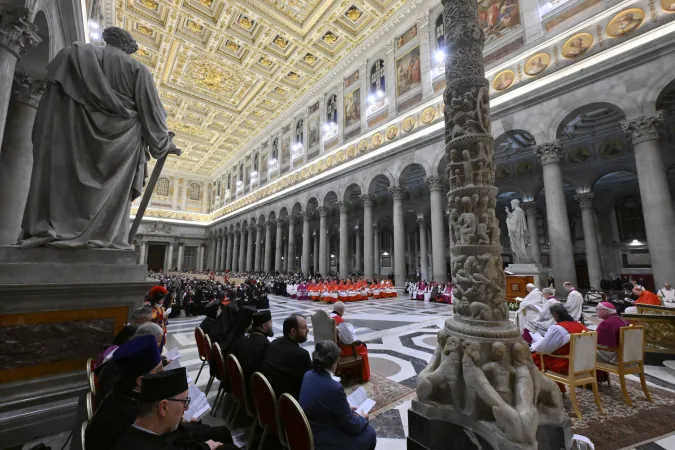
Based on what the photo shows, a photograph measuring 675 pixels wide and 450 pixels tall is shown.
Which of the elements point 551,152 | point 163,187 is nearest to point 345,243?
point 551,152

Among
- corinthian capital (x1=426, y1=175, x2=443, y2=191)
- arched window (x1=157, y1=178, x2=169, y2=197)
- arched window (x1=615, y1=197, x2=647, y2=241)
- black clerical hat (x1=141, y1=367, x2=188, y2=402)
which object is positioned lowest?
black clerical hat (x1=141, y1=367, x2=188, y2=402)

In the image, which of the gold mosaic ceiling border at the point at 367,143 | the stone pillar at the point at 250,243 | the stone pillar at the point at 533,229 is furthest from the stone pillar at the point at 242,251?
the stone pillar at the point at 533,229

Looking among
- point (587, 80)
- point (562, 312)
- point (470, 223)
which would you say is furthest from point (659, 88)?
point (470, 223)

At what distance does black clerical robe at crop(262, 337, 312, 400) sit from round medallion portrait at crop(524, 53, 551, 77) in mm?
12922

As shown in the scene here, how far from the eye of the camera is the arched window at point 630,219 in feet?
49.5

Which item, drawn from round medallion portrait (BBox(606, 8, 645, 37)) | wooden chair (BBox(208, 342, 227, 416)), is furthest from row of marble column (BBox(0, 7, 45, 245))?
round medallion portrait (BBox(606, 8, 645, 37))

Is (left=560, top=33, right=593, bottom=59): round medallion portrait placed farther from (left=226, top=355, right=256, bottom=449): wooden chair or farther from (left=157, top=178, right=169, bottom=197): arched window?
(left=157, top=178, right=169, bottom=197): arched window

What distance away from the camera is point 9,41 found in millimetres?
3533

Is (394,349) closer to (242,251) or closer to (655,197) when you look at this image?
(655,197)

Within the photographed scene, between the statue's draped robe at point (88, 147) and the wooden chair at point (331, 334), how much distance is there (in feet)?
7.65

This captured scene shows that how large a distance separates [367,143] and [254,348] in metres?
15.7

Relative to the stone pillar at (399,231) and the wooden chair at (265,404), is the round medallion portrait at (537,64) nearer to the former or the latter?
the stone pillar at (399,231)

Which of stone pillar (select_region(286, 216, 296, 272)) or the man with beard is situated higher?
stone pillar (select_region(286, 216, 296, 272))

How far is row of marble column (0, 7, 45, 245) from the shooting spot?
3.55 metres
